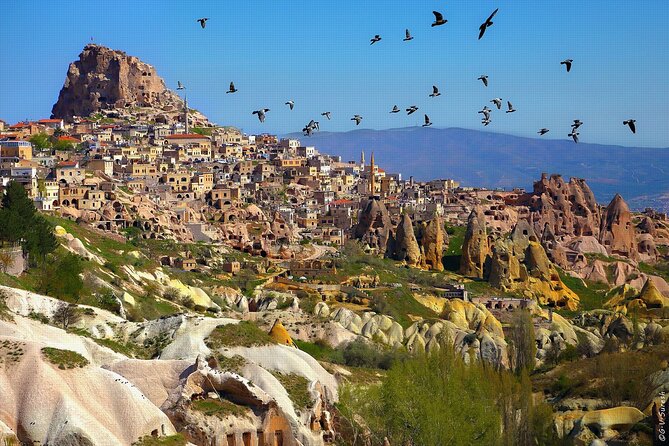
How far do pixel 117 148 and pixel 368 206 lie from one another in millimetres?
29513

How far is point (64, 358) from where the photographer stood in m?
30.0

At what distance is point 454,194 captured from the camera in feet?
462

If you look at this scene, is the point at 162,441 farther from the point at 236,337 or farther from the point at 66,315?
the point at 66,315

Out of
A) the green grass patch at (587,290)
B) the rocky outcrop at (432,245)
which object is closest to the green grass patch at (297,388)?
the green grass patch at (587,290)

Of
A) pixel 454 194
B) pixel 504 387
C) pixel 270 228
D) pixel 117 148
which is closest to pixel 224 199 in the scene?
pixel 270 228

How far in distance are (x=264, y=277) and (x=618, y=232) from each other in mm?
55073

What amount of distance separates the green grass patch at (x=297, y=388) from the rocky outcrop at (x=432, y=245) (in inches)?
2448

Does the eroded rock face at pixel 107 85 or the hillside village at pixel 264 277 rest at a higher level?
the eroded rock face at pixel 107 85

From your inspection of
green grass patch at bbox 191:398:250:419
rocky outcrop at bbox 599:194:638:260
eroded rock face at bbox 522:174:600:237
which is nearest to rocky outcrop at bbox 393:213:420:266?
eroded rock face at bbox 522:174:600:237

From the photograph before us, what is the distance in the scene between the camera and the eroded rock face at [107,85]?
162 metres

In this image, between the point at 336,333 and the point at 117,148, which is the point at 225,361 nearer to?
the point at 336,333

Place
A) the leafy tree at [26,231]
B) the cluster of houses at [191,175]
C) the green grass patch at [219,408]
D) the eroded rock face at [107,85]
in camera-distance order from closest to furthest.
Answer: the green grass patch at [219,408] → the leafy tree at [26,231] → the cluster of houses at [191,175] → the eroded rock face at [107,85]

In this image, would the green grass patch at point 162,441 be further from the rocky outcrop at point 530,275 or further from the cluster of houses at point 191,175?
the rocky outcrop at point 530,275

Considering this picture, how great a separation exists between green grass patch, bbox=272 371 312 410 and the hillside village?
72 millimetres
